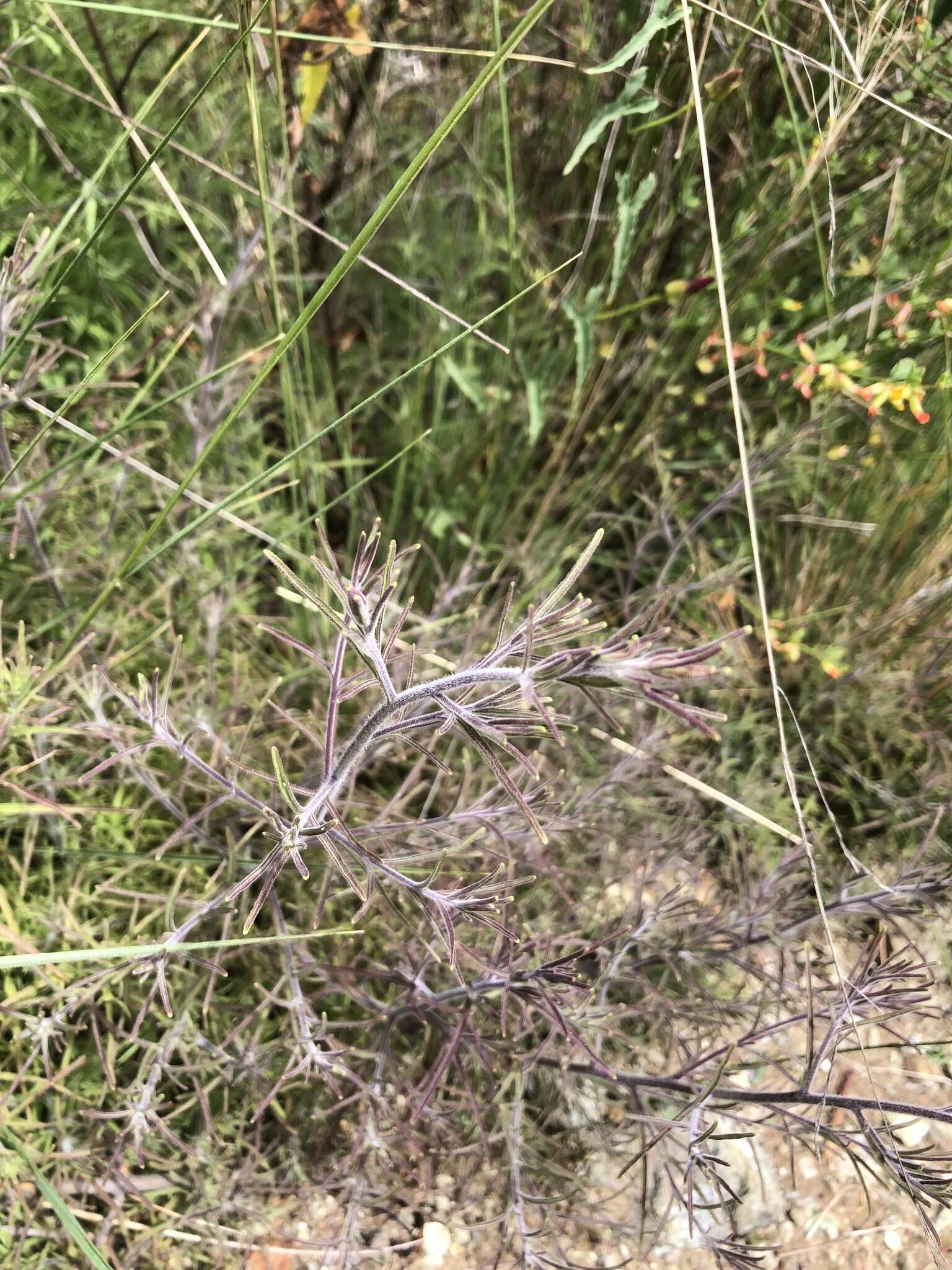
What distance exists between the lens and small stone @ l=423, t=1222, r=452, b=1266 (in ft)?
3.98

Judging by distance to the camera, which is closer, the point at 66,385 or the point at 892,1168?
the point at 892,1168

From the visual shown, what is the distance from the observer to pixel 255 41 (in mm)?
1229

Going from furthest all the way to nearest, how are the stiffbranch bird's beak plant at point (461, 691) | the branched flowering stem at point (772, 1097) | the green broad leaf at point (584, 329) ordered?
the green broad leaf at point (584, 329) → the branched flowering stem at point (772, 1097) → the stiffbranch bird's beak plant at point (461, 691)

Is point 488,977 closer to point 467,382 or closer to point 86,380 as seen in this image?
point 86,380

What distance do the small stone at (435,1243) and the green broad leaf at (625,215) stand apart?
139 centimetres

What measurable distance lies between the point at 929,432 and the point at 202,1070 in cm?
149

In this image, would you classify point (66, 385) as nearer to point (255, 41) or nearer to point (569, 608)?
point (255, 41)

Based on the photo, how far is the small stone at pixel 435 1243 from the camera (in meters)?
1.21

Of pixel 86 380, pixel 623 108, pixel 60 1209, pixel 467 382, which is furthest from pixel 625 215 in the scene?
pixel 60 1209

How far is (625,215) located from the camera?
1289mm

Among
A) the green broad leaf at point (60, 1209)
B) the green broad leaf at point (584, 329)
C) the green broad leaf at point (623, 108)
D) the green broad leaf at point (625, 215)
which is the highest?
the green broad leaf at point (623, 108)

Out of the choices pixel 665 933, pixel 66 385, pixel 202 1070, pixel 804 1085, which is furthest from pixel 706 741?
pixel 66 385

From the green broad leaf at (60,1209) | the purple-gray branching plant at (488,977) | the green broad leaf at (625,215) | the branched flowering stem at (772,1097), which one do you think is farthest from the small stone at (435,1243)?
the green broad leaf at (625,215)

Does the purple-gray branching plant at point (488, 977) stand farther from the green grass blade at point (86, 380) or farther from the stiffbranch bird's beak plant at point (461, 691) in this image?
the green grass blade at point (86, 380)
